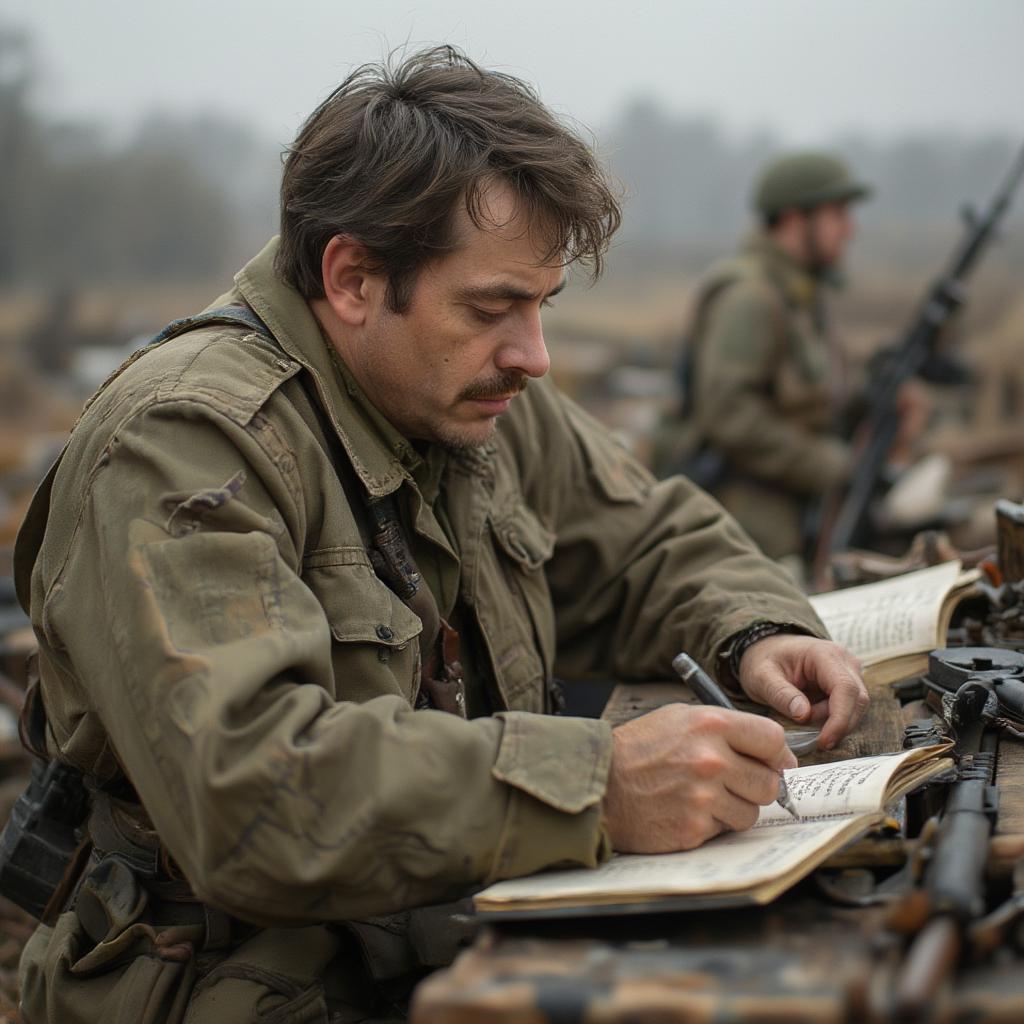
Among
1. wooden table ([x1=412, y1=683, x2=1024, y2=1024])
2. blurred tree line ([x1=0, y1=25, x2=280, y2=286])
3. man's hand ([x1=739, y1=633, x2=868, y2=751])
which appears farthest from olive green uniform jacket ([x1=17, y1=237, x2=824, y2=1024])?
blurred tree line ([x1=0, y1=25, x2=280, y2=286])

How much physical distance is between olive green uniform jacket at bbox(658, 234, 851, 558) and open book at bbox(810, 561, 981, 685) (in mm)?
3322

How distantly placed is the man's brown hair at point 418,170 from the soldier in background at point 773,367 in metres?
4.03

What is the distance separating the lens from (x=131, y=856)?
2238 millimetres

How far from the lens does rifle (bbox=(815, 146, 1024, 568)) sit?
271 inches

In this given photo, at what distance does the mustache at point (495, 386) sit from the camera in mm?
2420

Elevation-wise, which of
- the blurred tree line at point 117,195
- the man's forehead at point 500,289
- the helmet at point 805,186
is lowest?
the blurred tree line at point 117,195

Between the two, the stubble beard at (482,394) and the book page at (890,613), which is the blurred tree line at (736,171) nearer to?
the book page at (890,613)

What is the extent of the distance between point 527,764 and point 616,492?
1.37 meters

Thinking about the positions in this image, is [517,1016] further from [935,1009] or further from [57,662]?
[57,662]

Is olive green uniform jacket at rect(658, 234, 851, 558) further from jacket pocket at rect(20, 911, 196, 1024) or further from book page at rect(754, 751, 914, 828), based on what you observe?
jacket pocket at rect(20, 911, 196, 1024)

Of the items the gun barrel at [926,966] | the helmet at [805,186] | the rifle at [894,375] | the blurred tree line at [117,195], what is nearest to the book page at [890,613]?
the gun barrel at [926,966]

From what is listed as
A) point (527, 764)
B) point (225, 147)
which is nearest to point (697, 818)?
point (527, 764)

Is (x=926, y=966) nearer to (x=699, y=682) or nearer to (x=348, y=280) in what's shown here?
(x=699, y=682)

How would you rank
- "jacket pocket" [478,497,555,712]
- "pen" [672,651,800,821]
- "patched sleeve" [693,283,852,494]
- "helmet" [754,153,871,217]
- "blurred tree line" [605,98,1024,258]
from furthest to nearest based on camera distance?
1. "blurred tree line" [605,98,1024,258]
2. "helmet" [754,153,871,217]
3. "patched sleeve" [693,283,852,494]
4. "jacket pocket" [478,497,555,712]
5. "pen" [672,651,800,821]
